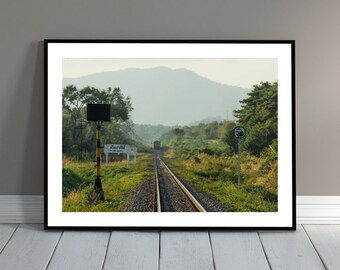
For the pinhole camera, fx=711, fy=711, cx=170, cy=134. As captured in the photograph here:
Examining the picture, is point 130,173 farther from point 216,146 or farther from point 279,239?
point 279,239

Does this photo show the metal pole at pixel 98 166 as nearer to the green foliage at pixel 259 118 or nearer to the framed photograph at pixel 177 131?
the framed photograph at pixel 177 131

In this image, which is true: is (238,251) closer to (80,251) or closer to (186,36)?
(80,251)

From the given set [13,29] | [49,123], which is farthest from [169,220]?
[13,29]

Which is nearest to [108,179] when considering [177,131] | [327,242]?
[177,131]

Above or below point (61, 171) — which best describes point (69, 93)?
above

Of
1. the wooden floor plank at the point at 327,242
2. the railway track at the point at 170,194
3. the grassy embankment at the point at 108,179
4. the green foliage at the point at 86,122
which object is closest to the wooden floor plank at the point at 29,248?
the grassy embankment at the point at 108,179
